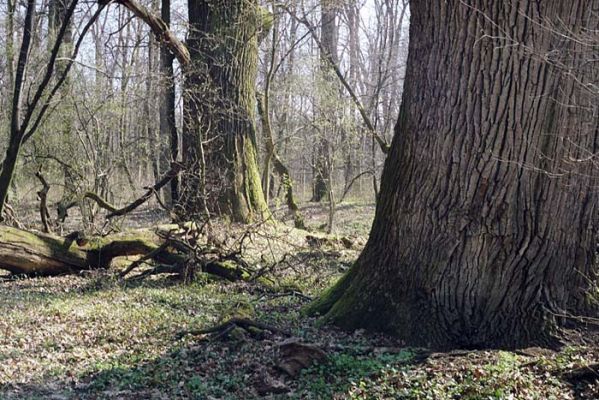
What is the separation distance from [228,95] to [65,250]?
4821mm

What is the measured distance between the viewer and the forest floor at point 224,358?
4.56 m

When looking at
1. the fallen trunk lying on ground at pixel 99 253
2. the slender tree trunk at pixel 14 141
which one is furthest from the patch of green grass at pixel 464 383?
the slender tree trunk at pixel 14 141

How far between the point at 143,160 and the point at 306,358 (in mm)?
14325

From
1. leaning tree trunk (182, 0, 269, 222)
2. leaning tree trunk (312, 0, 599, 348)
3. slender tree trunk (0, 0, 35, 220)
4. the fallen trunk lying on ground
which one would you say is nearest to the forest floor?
leaning tree trunk (312, 0, 599, 348)

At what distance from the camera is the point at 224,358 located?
5578mm

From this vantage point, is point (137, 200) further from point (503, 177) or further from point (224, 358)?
point (503, 177)

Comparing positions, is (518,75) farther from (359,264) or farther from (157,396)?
(157,396)

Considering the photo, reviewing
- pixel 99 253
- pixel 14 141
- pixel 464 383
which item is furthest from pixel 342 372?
pixel 14 141

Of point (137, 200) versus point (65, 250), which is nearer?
point (65, 250)

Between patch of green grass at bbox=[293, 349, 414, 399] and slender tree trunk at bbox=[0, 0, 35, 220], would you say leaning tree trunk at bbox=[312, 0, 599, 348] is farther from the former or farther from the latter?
slender tree trunk at bbox=[0, 0, 35, 220]

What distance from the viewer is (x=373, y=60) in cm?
3534

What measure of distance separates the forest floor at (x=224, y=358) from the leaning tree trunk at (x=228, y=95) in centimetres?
462

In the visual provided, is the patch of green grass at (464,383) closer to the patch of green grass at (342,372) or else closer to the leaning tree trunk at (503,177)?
the patch of green grass at (342,372)

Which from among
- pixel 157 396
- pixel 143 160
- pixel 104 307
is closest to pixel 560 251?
pixel 157 396
